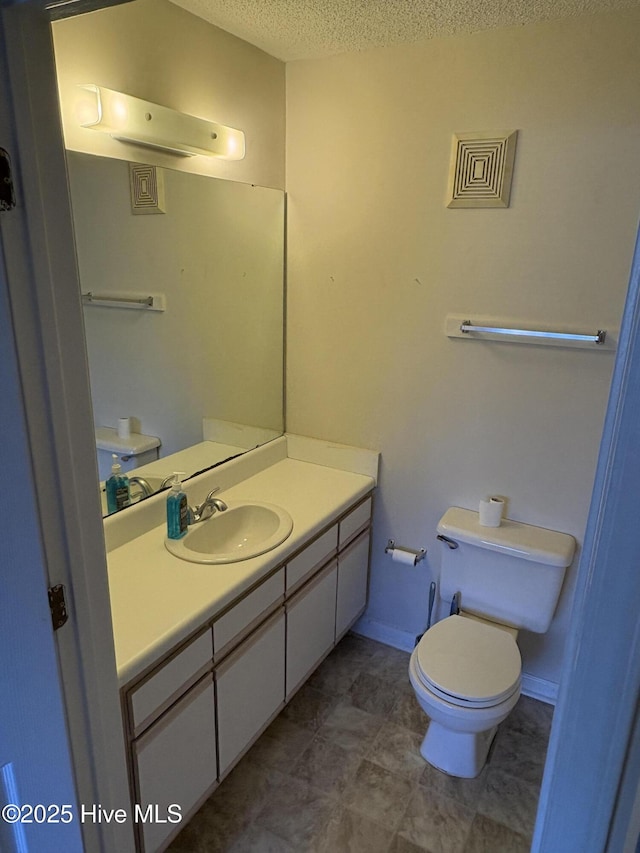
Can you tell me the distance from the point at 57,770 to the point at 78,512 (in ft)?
1.76

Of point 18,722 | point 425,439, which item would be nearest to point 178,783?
point 18,722

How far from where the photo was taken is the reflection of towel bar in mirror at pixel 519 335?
1.87 m

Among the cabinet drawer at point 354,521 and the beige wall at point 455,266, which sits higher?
the beige wall at point 455,266

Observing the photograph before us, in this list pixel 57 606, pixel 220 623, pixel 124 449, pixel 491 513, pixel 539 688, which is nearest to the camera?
pixel 57 606

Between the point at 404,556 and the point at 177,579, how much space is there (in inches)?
44.0

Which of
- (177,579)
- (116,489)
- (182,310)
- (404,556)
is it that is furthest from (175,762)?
(182,310)

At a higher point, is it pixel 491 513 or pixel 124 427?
pixel 124 427

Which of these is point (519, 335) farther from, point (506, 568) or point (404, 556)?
point (404, 556)

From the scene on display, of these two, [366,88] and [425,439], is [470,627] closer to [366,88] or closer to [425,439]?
[425,439]

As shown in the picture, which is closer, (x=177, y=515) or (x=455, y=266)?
(x=177, y=515)

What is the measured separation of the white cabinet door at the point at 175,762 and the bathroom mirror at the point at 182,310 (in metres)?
0.77

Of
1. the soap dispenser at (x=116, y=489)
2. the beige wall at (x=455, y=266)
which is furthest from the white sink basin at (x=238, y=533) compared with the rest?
the beige wall at (x=455, y=266)

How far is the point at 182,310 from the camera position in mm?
2078

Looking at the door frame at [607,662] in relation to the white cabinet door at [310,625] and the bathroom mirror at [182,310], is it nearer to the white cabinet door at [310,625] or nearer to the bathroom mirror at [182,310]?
the white cabinet door at [310,625]
